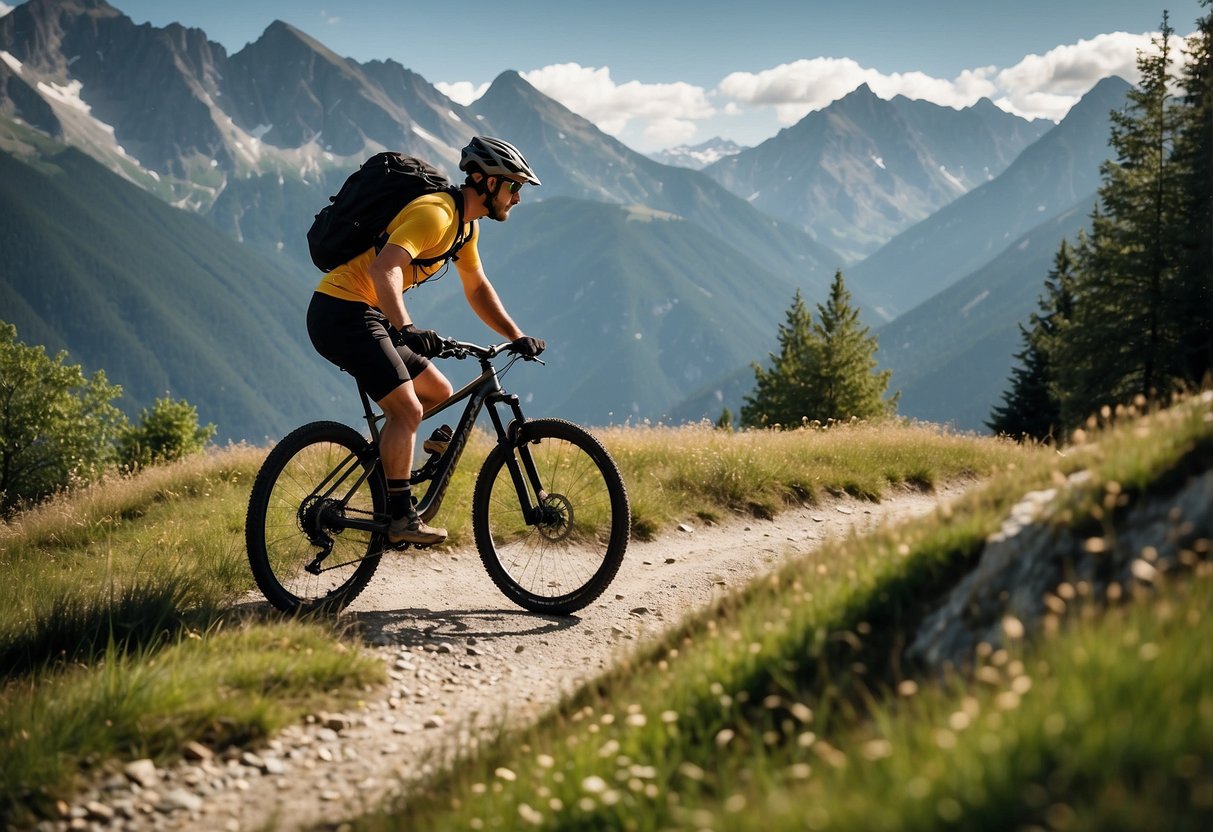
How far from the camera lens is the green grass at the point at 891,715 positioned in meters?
2.11

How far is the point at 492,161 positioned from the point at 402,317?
150cm

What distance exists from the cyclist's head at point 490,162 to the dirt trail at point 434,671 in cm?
339

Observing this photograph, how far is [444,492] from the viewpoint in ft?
23.8

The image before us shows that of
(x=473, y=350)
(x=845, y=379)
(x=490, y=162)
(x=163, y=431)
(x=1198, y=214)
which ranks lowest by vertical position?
(x=163, y=431)

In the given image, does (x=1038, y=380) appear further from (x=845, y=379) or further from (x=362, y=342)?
(x=362, y=342)

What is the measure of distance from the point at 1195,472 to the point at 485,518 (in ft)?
16.4

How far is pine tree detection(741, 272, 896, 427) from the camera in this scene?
49.0 m

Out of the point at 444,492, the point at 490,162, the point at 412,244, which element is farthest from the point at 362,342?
the point at 490,162

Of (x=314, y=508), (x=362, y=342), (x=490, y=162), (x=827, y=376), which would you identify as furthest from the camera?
(x=827, y=376)

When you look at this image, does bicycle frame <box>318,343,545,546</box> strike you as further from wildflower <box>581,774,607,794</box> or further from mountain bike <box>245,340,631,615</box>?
wildflower <box>581,774,607,794</box>

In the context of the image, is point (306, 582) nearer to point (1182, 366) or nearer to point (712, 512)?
point (712, 512)

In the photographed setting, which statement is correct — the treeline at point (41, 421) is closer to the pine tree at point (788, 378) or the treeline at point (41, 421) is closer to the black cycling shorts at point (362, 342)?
the pine tree at point (788, 378)

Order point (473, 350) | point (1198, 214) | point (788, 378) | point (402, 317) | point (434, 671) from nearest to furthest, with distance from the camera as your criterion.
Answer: point (434, 671)
point (402, 317)
point (473, 350)
point (1198, 214)
point (788, 378)

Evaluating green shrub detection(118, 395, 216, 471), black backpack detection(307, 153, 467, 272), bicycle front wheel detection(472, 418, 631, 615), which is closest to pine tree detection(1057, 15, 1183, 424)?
bicycle front wheel detection(472, 418, 631, 615)
